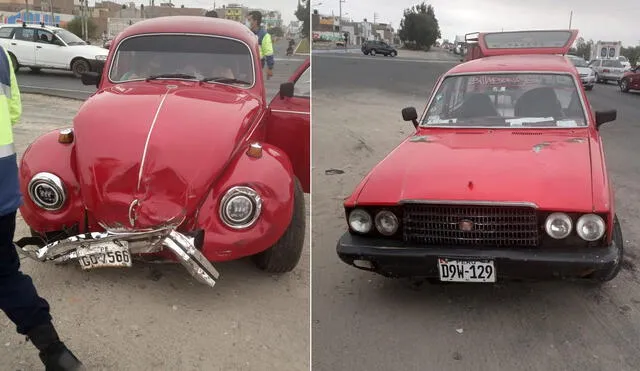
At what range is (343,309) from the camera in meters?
3.91

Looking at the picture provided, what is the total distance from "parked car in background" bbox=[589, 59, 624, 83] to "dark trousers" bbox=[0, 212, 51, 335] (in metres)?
32.2

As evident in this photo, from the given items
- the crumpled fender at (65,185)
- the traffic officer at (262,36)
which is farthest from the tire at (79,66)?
the crumpled fender at (65,185)

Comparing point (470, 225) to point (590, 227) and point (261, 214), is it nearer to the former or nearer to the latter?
point (590, 227)

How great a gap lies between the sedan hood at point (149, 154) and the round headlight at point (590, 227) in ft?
6.73

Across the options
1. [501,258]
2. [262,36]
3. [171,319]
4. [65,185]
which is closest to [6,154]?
[65,185]

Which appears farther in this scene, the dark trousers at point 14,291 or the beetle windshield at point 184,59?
the beetle windshield at point 184,59

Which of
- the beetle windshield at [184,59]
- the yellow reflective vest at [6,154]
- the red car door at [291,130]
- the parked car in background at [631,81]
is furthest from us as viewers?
the parked car in background at [631,81]

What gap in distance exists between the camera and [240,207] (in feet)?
Result: 12.0

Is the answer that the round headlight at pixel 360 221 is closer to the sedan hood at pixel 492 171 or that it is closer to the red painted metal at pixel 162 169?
the sedan hood at pixel 492 171

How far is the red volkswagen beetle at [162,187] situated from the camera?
3375 mm

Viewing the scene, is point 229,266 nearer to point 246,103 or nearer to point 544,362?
point 246,103

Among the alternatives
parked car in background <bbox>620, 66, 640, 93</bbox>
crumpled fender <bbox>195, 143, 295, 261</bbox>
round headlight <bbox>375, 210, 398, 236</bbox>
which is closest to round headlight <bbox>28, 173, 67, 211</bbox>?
crumpled fender <bbox>195, 143, 295, 261</bbox>

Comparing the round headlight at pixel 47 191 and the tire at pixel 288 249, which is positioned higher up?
the round headlight at pixel 47 191

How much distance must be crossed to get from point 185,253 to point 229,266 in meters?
1.07
